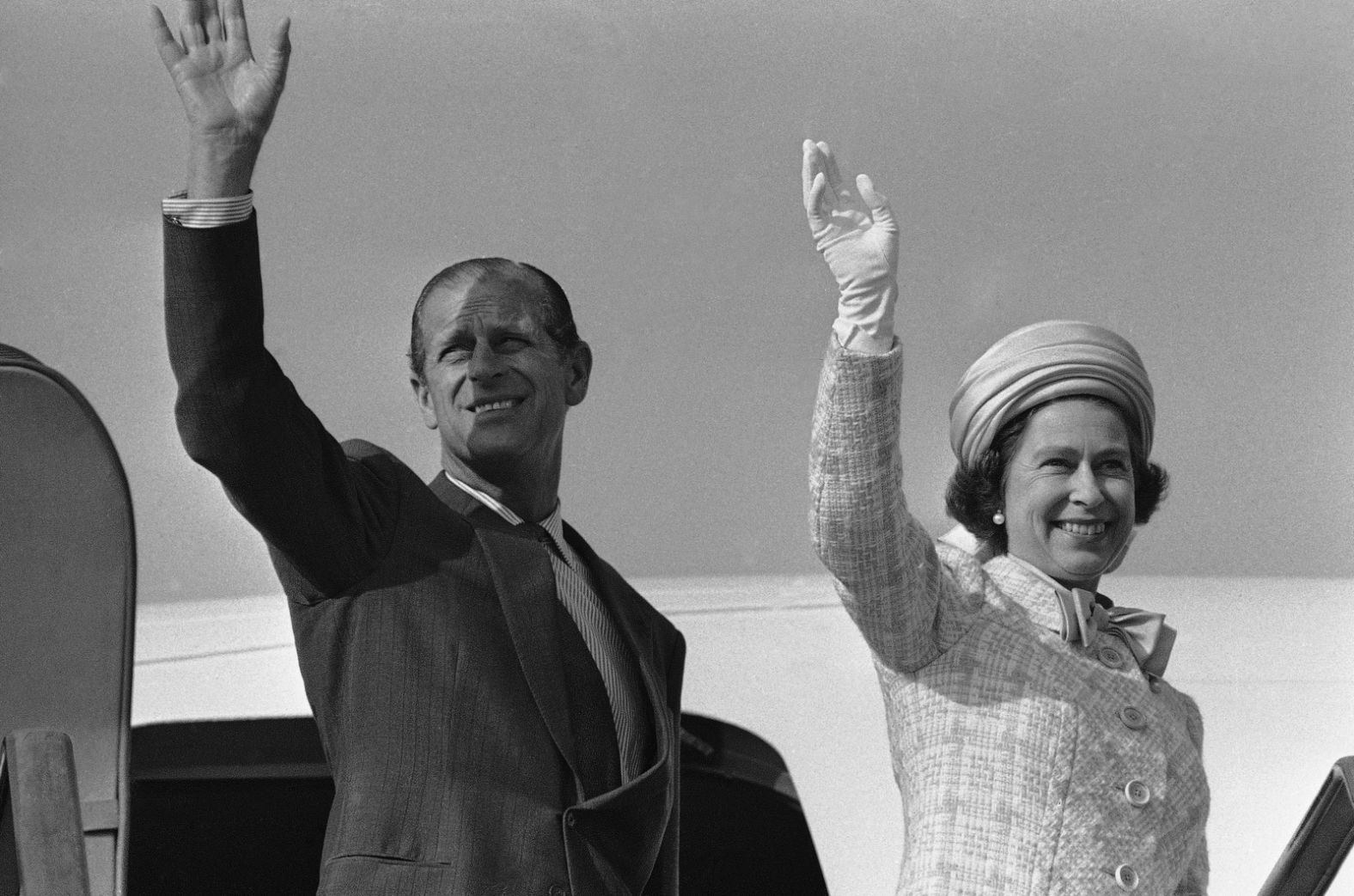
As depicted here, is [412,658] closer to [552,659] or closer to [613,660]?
[552,659]

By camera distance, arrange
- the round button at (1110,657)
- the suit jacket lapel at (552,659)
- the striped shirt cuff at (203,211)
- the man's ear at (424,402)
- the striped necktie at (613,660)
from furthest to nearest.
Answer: the man's ear at (424,402), the round button at (1110,657), the striped necktie at (613,660), the suit jacket lapel at (552,659), the striped shirt cuff at (203,211)

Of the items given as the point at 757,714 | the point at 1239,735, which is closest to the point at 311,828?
the point at 757,714

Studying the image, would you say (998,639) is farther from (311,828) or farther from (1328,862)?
(311,828)

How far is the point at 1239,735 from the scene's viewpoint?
557 centimetres

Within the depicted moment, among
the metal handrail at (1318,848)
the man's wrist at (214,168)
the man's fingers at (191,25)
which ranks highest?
the man's fingers at (191,25)

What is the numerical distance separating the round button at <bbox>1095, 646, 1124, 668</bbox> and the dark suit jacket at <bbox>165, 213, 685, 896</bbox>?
657 mm

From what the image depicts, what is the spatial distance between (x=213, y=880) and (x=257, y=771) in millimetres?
593

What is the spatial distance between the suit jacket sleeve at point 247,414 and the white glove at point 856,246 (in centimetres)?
73

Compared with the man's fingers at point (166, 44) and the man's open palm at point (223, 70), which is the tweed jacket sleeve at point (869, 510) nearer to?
the man's open palm at point (223, 70)

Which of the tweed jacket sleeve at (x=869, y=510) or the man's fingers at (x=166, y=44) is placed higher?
the man's fingers at (x=166, y=44)

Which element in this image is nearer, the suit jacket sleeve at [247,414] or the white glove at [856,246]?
the suit jacket sleeve at [247,414]

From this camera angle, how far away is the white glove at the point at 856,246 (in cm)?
250

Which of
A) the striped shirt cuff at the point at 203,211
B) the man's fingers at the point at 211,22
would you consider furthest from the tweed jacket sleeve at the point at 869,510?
the man's fingers at the point at 211,22

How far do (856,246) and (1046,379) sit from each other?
1.60 ft
